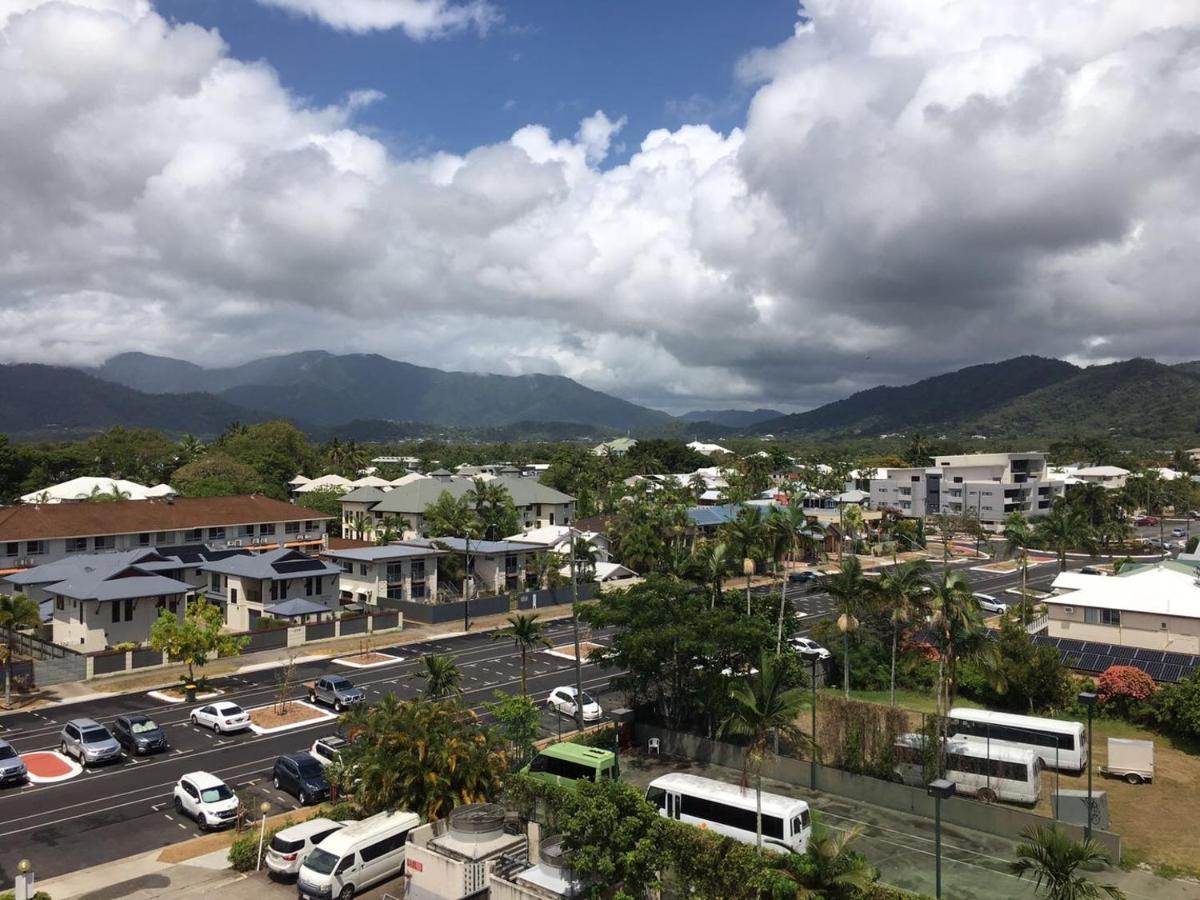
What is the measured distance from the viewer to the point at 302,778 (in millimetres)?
29391

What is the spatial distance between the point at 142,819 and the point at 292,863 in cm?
822

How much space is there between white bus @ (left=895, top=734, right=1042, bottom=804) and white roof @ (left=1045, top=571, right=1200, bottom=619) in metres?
20.1

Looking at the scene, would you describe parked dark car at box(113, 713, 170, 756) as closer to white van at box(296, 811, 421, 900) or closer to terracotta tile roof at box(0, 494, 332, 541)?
white van at box(296, 811, 421, 900)

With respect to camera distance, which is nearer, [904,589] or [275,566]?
[904,589]

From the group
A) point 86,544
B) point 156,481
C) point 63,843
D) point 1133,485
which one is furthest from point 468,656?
point 1133,485

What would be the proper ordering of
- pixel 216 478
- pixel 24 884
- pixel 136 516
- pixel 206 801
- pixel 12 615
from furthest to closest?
pixel 216 478 → pixel 136 516 → pixel 12 615 → pixel 206 801 → pixel 24 884

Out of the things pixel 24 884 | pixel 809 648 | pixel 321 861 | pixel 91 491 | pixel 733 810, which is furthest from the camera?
pixel 91 491

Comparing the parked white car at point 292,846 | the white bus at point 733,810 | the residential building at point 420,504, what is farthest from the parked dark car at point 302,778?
the residential building at point 420,504

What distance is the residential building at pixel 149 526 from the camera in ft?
224

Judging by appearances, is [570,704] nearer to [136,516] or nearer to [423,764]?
[423,764]

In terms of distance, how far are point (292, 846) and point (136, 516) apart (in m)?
61.7

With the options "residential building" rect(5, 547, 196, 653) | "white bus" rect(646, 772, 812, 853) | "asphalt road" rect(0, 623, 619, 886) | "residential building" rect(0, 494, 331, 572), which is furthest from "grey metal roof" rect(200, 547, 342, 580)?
"white bus" rect(646, 772, 812, 853)

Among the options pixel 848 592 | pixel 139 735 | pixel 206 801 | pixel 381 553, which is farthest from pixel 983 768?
pixel 381 553

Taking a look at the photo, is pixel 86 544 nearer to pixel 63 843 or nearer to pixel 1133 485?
pixel 63 843
